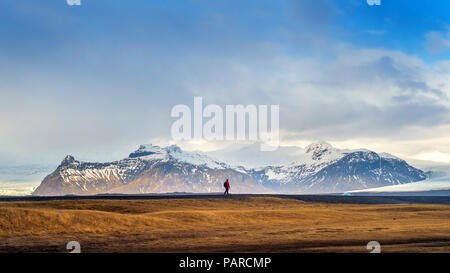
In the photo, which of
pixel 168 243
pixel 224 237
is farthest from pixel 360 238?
pixel 168 243

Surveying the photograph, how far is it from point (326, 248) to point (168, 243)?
9.60 metres

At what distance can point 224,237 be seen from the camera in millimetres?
35688

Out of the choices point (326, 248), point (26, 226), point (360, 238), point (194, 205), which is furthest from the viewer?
point (194, 205)

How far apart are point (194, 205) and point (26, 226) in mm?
34360

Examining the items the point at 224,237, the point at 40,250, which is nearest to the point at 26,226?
the point at 40,250
